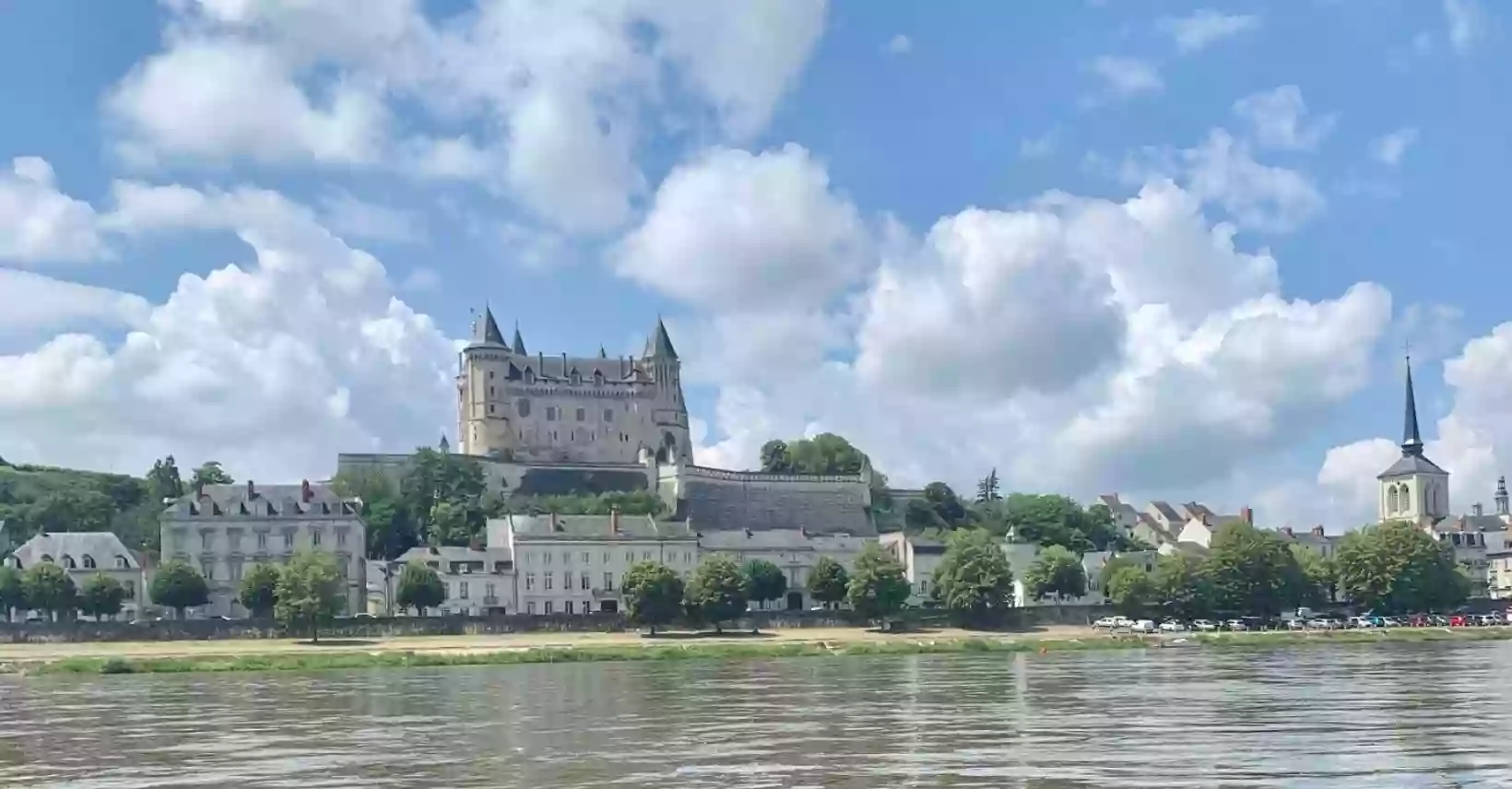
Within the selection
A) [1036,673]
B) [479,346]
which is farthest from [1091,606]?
[479,346]

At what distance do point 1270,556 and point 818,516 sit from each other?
40727 mm

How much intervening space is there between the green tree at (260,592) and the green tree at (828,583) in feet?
76.2

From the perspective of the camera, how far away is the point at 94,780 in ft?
80.8

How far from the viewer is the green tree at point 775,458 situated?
124m

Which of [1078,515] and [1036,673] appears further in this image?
[1078,515]

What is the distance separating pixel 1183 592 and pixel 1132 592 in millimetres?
2117

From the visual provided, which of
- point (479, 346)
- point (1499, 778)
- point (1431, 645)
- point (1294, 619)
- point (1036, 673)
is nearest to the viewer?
point (1499, 778)

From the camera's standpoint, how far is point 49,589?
7175cm

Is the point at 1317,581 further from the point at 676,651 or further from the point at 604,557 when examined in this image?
the point at 676,651

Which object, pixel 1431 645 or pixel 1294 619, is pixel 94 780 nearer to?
pixel 1431 645

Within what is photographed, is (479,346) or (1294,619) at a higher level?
(479,346)

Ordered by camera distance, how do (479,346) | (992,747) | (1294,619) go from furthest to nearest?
(479,346), (1294,619), (992,747)

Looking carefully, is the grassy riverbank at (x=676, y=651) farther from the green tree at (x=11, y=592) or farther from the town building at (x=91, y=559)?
the town building at (x=91, y=559)

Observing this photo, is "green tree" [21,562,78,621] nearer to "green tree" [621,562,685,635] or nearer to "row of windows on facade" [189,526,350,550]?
"row of windows on facade" [189,526,350,550]
